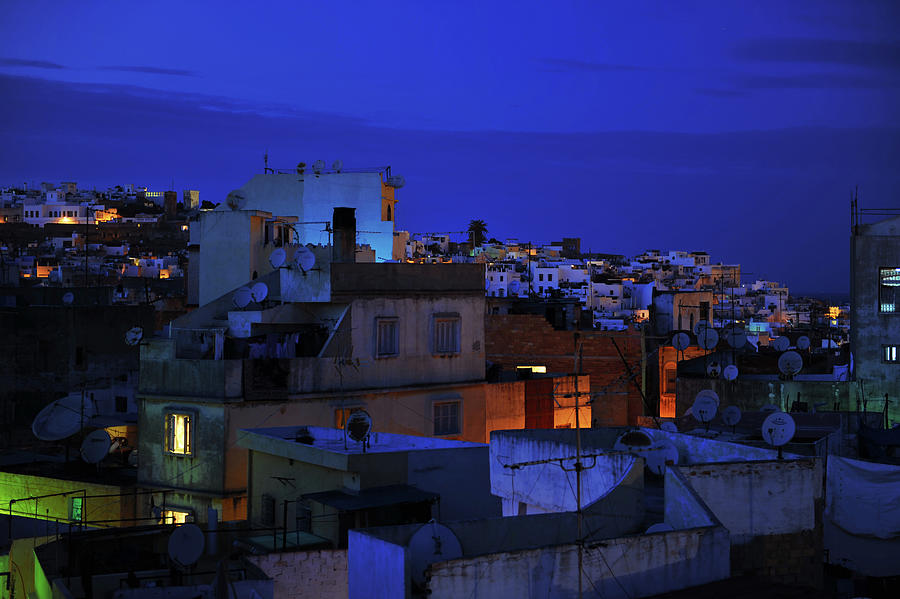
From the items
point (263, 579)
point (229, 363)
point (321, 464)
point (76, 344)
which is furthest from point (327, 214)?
point (263, 579)

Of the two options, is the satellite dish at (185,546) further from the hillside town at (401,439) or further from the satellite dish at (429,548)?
the satellite dish at (429,548)

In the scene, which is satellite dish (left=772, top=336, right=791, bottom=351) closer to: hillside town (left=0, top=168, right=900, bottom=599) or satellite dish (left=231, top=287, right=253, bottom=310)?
hillside town (left=0, top=168, right=900, bottom=599)

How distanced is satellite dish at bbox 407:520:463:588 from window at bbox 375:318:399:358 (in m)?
15.4

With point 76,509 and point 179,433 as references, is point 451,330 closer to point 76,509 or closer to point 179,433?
point 179,433

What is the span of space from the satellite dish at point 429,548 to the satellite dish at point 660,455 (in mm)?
4815

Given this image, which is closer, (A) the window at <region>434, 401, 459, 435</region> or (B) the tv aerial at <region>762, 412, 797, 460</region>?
(B) the tv aerial at <region>762, 412, 797, 460</region>

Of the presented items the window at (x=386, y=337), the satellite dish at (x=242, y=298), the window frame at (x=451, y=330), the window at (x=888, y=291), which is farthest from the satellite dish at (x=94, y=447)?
the window at (x=888, y=291)

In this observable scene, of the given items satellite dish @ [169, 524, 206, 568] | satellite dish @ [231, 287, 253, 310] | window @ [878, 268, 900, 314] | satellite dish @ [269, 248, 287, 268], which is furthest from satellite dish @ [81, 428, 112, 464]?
window @ [878, 268, 900, 314]

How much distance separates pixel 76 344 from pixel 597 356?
2094cm

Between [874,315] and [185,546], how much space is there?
74.2ft

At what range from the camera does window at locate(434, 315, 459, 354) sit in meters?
28.5

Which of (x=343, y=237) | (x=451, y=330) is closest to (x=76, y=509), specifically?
(x=343, y=237)

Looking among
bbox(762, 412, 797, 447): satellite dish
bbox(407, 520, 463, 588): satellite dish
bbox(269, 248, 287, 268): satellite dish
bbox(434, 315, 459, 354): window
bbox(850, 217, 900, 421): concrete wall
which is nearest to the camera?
bbox(407, 520, 463, 588): satellite dish

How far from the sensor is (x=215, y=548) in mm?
18062
